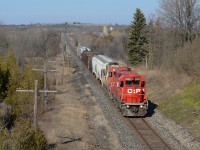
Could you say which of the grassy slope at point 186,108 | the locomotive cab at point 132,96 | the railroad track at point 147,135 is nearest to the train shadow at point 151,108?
the grassy slope at point 186,108

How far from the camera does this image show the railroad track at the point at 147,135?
2089 centimetres

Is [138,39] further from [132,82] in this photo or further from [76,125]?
[76,125]

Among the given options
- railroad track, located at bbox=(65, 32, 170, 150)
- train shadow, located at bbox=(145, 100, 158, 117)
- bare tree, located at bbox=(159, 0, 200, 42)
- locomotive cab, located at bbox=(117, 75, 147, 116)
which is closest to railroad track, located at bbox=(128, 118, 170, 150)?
railroad track, located at bbox=(65, 32, 170, 150)

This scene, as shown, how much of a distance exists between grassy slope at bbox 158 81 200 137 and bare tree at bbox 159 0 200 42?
19.2m

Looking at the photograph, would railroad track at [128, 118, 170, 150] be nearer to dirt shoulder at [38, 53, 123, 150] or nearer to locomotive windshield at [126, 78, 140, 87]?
dirt shoulder at [38, 53, 123, 150]

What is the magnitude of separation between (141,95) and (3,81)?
16.4 metres

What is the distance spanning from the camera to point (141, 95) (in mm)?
28109

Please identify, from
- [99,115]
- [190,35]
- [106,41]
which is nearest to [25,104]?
[99,115]

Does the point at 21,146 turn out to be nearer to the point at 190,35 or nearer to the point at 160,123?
the point at 160,123

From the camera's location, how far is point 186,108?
2881 centimetres

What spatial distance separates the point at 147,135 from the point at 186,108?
6.75m

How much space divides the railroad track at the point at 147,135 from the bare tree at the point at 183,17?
2655cm

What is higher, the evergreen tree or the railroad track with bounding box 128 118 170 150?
the evergreen tree

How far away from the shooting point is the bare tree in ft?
170
